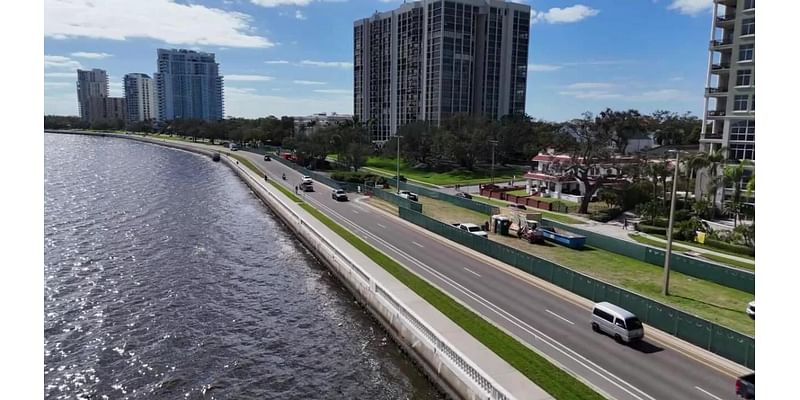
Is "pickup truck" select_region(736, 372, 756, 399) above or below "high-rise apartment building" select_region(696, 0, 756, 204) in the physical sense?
below

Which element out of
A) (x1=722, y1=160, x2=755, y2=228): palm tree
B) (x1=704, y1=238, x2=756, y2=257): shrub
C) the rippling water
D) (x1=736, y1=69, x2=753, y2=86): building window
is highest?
(x1=736, y1=69, x2=753, y2=86): building window

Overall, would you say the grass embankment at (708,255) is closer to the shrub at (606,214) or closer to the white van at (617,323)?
the shrub at (606,214)

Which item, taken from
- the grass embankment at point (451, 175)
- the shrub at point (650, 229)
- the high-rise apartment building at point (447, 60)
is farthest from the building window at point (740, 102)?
the high-rise apartment building at point (447, 60)

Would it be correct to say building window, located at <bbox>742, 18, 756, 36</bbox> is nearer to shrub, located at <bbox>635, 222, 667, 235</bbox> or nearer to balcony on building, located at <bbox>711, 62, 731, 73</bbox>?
balcony on building, located at <bbox>711, 62, 731, 73</bbox>

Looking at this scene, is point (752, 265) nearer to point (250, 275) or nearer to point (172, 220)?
point (250, 275)

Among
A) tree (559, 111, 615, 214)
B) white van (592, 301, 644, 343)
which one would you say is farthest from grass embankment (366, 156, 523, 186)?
white van (592, 301, 644, 343)

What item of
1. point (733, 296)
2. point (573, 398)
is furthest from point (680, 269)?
point (573, 398)

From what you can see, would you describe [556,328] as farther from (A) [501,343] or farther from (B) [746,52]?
(B) [746,52]
